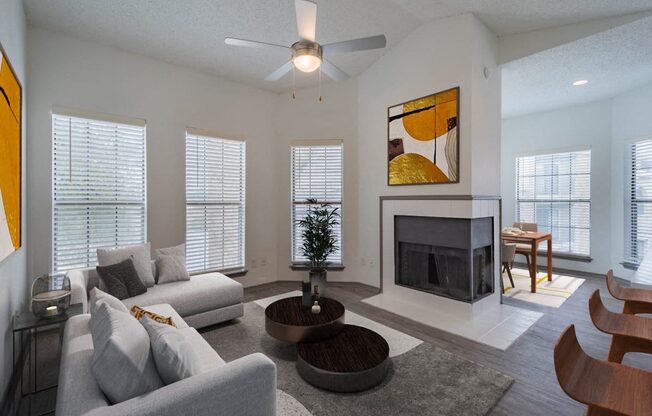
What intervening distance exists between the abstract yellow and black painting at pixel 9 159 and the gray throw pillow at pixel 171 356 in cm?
125

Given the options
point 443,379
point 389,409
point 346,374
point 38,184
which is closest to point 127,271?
point 38,184

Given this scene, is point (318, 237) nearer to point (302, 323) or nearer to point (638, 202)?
point (302, 323)

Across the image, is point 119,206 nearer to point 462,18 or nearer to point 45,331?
point 45,331

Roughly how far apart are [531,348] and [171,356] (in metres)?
3.07

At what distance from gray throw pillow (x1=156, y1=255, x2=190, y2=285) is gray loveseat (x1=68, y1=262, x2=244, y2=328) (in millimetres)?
67

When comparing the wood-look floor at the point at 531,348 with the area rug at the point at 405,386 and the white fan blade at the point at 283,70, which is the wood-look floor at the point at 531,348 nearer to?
the area rug at the point at 405,386

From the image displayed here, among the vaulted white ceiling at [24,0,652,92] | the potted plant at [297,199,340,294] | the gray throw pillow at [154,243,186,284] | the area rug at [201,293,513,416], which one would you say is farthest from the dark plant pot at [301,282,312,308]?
the vaulted white ceiling at [24,0,652,92]

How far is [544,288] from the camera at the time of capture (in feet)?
15.0

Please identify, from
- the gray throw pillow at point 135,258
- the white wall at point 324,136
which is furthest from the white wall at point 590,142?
the gray throw pillow at point 135,258

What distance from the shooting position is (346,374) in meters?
2.10

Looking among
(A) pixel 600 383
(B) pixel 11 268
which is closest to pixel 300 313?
(A) pixel 600 383

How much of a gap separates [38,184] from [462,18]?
5097 millimetres

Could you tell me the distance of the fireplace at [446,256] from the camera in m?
3.51

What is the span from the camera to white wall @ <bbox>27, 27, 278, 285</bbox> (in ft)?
10.4
